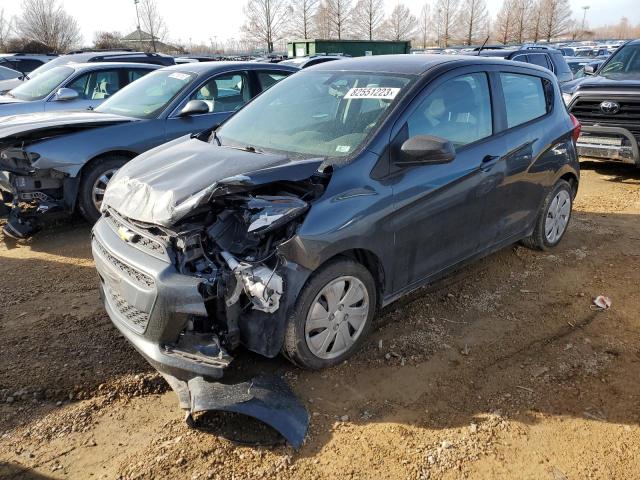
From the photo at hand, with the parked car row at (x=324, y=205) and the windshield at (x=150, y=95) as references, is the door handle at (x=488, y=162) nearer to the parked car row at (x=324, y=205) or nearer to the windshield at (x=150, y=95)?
the parked car row at (x=324, y=205)

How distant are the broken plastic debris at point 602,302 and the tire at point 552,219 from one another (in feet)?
3.07

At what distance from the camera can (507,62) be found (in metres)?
4.52

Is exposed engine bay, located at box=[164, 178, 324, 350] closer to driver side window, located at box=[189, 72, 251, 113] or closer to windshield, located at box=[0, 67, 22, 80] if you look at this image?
driver side window, located at box=[189, 72, 251, 113]

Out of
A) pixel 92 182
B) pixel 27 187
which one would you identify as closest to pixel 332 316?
pixel 92 182

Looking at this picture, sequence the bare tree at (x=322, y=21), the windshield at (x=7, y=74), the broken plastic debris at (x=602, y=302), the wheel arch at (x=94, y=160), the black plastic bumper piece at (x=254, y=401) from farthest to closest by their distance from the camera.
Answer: the bare tree at (x=322, y=21), the windshield at (x=7, y=74), the wheel arch at (x=94, y=160), the broken plastic debris at (x=602, y=302), the black plastic bumper piece at (x=254, y=401)

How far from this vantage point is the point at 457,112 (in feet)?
12.9

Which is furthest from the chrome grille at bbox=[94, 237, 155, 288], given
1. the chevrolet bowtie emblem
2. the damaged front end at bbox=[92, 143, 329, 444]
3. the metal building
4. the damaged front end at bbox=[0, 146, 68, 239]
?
the metal building

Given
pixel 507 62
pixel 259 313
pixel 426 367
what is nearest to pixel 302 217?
pixel 259 313

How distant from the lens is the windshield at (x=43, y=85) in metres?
8.41

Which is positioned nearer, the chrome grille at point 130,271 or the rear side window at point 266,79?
the chrome grille at point 130,271

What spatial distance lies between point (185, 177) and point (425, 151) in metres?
1.46

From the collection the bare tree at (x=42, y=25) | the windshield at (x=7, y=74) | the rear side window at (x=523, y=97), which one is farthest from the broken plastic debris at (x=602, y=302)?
the bare tree at (x=42, y=25)

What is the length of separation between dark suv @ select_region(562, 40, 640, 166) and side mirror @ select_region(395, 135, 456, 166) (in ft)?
18.6

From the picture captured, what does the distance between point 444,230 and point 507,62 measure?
176 cm
